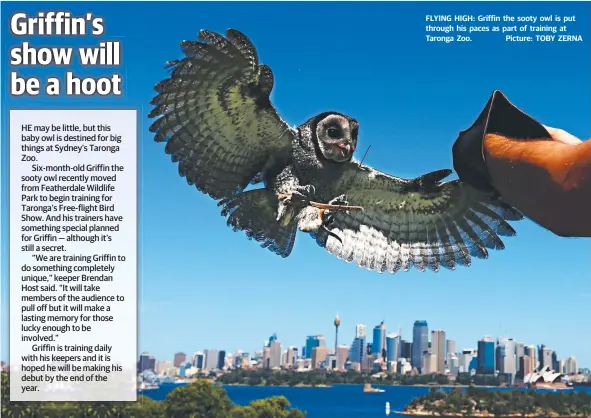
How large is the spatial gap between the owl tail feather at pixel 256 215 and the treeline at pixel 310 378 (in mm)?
75627

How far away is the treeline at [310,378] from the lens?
80.5m

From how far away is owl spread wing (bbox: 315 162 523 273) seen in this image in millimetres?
3320

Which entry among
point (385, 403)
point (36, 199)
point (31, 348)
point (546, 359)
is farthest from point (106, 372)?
point (385, 403)

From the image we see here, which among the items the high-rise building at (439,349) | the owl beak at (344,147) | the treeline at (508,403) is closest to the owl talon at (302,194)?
the owl beak at (344,147)

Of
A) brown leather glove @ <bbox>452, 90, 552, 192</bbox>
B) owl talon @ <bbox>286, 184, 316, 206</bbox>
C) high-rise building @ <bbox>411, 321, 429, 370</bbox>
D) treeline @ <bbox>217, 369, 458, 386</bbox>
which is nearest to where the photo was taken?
brown leather glove @ <bbox>452, 90, 552, 192</bbox>

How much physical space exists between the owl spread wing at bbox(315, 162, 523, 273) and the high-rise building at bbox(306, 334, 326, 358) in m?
81.0

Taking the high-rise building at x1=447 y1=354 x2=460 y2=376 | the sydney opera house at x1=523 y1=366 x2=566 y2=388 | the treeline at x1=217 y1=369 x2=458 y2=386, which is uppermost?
the sydney opera house at x1=523 y1=366 x2=566 y2=388

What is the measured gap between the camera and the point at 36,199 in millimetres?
6371

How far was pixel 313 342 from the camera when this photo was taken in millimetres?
85000

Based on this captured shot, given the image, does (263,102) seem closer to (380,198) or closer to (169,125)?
(169,125)

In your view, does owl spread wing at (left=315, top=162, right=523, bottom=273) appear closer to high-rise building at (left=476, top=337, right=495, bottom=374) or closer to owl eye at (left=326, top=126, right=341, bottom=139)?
owl eye at (left=326, top=126, right=341, bottom=139)

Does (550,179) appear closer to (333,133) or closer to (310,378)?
(333,133)

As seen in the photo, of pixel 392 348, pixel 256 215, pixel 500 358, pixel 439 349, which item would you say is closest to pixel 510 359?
pixel 500 358

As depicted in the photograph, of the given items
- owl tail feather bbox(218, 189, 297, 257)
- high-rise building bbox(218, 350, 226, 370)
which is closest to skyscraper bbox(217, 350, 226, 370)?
high-rise building bbox(218, 350, 226, 370)
